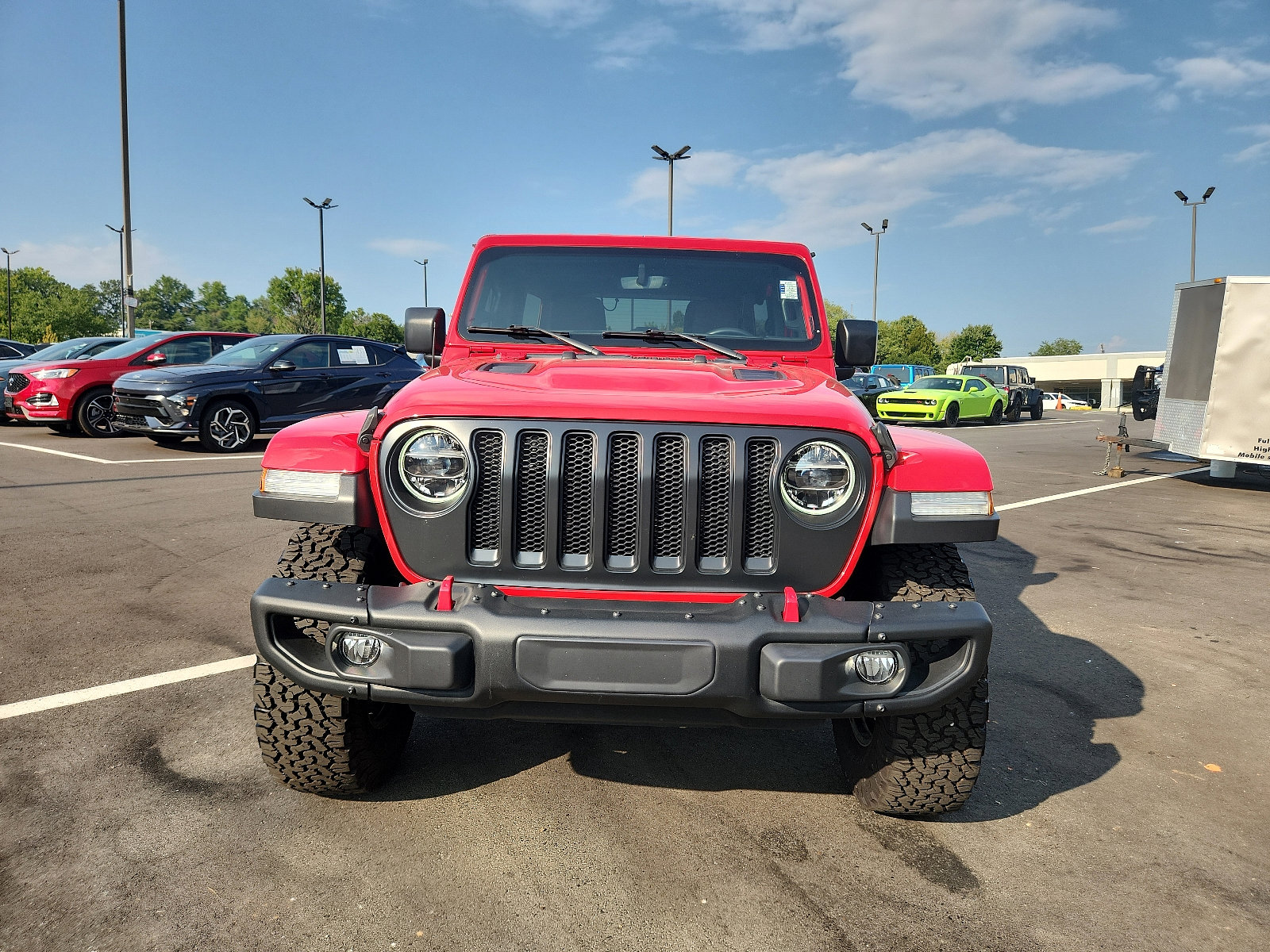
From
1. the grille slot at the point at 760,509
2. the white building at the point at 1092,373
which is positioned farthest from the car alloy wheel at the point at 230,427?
the white building at the point at 1092,373

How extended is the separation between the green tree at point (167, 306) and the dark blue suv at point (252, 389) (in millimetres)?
132129

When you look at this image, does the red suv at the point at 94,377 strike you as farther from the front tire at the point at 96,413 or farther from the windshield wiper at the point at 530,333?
the windshield wiper at the point at 530,333

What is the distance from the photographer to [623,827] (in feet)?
8.58

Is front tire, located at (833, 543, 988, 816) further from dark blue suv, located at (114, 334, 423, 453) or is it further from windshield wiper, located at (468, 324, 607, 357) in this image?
dark blue suv, located at (114, 334, 423, 453)

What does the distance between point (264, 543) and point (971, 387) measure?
21774 millimetres

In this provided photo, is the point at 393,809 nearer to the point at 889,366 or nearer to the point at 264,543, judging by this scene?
the point at 264,543

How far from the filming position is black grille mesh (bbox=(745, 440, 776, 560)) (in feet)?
7.67

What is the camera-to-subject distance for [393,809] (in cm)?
268

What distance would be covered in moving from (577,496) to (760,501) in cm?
50

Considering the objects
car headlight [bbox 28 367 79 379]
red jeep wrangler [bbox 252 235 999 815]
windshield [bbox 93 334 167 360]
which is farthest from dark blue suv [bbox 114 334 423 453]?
red jeep wrangler [bbox 252 235 999 815]

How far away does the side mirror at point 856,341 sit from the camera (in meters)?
3.83

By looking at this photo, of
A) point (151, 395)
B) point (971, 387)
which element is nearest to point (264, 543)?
point (151, 395)

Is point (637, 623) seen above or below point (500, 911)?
above

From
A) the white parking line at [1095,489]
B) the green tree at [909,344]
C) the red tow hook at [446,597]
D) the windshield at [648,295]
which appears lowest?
the white parking line at [1095,489]
